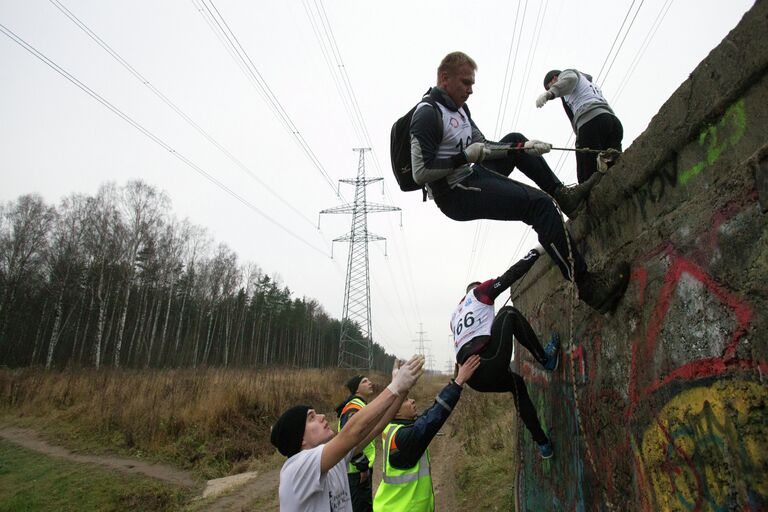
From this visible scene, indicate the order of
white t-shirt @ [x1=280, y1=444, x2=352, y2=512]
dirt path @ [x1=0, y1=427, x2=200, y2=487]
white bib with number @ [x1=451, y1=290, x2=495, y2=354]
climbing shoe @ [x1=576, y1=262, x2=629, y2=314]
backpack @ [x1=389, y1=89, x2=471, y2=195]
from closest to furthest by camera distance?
white t-shirt @ [x1=280, y1=444, x2=352, y2=512]
climbing shoe @ [x1=576, y1=262, x2=629, y2=314]
backpack @ [x1=389, y1=89, x2=471, y2=195]
white bib with number @ [x1=451, y1=290, x2=495, y2=354]
dirt path @ [x1=0, y1=427, x2=200, y2=487]

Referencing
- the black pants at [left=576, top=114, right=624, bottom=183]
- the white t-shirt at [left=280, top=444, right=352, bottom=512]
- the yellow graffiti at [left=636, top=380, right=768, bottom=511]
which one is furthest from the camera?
the black pants at [left=576, top=114, right=624, bottom=183]

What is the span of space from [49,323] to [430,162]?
38029 millimetres

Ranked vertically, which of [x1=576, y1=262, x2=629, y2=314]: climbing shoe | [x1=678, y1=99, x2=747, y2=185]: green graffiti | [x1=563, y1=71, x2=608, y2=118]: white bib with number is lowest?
[x1=576, y1=262, x2=629, y2=314]: climbing shoe

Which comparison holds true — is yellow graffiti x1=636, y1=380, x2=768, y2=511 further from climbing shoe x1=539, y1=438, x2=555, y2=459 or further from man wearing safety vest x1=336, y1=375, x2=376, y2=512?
man wearing safety vest x1=336, y1=375, x2=376, y2=512

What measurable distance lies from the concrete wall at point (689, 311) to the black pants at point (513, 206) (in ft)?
1.07

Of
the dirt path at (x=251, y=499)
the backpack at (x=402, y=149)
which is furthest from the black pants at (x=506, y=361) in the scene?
the dirt path at (x=251, y=499)

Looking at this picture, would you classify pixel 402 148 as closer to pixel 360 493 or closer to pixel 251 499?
pixel 360 493

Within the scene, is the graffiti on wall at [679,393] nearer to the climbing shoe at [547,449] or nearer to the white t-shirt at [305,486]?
the climbing shoe at [547,449]

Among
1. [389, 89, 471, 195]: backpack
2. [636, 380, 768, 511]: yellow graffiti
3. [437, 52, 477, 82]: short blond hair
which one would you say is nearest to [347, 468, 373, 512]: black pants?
[636, 380, 768, 511]: yellow graffiti

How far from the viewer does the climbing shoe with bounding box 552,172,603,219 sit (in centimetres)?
284

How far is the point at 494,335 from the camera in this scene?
3.04 metres

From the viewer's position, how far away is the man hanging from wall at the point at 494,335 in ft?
9.85

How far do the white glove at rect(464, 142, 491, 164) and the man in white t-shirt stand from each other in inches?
52.1

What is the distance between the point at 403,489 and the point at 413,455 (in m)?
0.42
